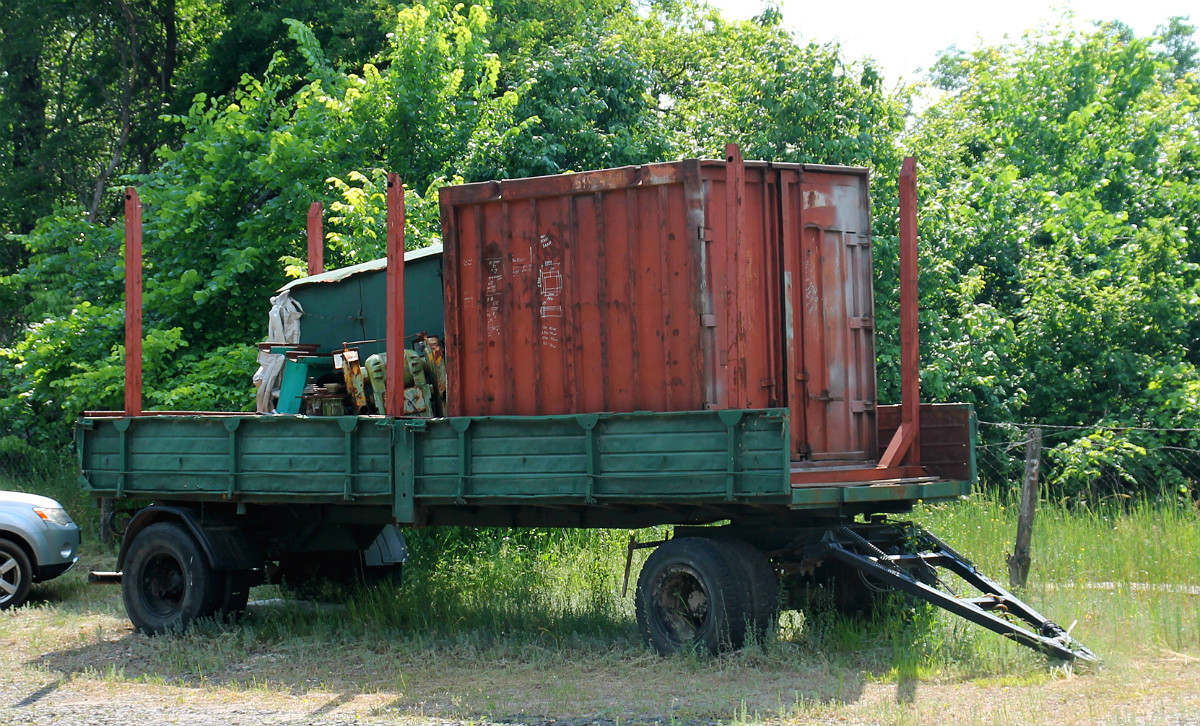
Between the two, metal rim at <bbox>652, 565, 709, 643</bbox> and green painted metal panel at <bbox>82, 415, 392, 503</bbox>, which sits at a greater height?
green painted metal panel at <bbox>82, 415, 392, 503</bbox>

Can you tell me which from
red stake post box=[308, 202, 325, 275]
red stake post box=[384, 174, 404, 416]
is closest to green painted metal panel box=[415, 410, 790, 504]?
red stake post box=[384, 174, 404, 416]

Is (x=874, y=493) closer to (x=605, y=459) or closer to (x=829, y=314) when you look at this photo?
(x=829, y=314)

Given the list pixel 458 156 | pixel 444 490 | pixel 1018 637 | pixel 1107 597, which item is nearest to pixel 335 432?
pixel 444 490

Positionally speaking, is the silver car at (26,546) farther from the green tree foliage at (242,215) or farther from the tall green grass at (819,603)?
the green tree foliage at (242,215)

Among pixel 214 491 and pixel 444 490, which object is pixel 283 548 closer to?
pixel 214 491

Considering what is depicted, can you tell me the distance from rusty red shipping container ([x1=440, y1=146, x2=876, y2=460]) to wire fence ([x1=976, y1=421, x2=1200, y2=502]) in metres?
5.72

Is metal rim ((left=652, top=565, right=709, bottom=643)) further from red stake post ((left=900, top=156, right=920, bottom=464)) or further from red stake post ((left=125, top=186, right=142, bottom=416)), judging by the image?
red stake post ((left=125, top=186, right=142, bottom=416))

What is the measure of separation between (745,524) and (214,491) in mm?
4377

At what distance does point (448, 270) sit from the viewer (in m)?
8.95

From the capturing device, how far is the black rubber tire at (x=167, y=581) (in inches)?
382

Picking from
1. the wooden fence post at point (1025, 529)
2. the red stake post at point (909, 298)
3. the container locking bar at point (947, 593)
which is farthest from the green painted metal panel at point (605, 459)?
the wooden fence post at point (1025, 529)

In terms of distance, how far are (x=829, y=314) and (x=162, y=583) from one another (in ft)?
19.8

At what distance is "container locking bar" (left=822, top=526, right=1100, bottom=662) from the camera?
7.15m

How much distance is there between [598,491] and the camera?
7734 millimetres
